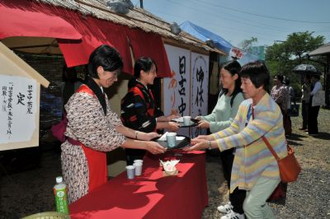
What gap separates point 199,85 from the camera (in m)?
8.72

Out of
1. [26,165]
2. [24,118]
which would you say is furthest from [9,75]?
[26,165]

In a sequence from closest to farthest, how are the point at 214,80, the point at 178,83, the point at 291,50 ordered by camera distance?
the point at 178,83 < the point at 214,80 < the point at 291,50

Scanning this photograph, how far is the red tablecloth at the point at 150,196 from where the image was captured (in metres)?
2.33

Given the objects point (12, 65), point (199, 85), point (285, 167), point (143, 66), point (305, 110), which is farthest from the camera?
point (305, 110)

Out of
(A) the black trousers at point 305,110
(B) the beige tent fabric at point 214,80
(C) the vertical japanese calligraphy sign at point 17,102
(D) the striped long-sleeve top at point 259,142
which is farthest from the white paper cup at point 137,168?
(A) the black trousers at point 305,110

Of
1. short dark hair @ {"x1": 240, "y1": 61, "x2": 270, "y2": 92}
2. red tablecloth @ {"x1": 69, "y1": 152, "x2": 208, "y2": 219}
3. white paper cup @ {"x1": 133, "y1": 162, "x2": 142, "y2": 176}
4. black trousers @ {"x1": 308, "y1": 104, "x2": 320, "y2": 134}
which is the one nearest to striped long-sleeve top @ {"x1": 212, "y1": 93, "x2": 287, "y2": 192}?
short dark hair @ {"x1": 240, "y1": 61, "x2": 270, "y2": 92}

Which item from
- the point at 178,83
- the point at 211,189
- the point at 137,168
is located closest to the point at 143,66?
the point at 137,168

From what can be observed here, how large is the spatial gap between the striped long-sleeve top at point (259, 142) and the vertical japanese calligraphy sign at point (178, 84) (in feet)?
12.0

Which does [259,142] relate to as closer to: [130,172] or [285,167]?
[285,167]

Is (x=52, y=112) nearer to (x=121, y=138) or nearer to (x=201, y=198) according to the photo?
(x=201, y=198)

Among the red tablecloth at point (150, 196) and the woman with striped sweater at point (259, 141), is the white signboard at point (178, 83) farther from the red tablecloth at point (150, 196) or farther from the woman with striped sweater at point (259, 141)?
the woman with striped sweater at point (259, 141)

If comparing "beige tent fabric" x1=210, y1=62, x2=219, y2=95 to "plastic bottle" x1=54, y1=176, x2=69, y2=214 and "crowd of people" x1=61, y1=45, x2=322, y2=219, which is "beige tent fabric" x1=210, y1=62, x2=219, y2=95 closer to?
"crowd of people" x1=61, y1=45, x2=322, y2=219

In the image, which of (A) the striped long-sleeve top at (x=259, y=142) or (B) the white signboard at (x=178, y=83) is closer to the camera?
(A) the striped long-sleeve top at (x=259, y=142)

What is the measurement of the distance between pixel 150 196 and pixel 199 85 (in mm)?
6402
